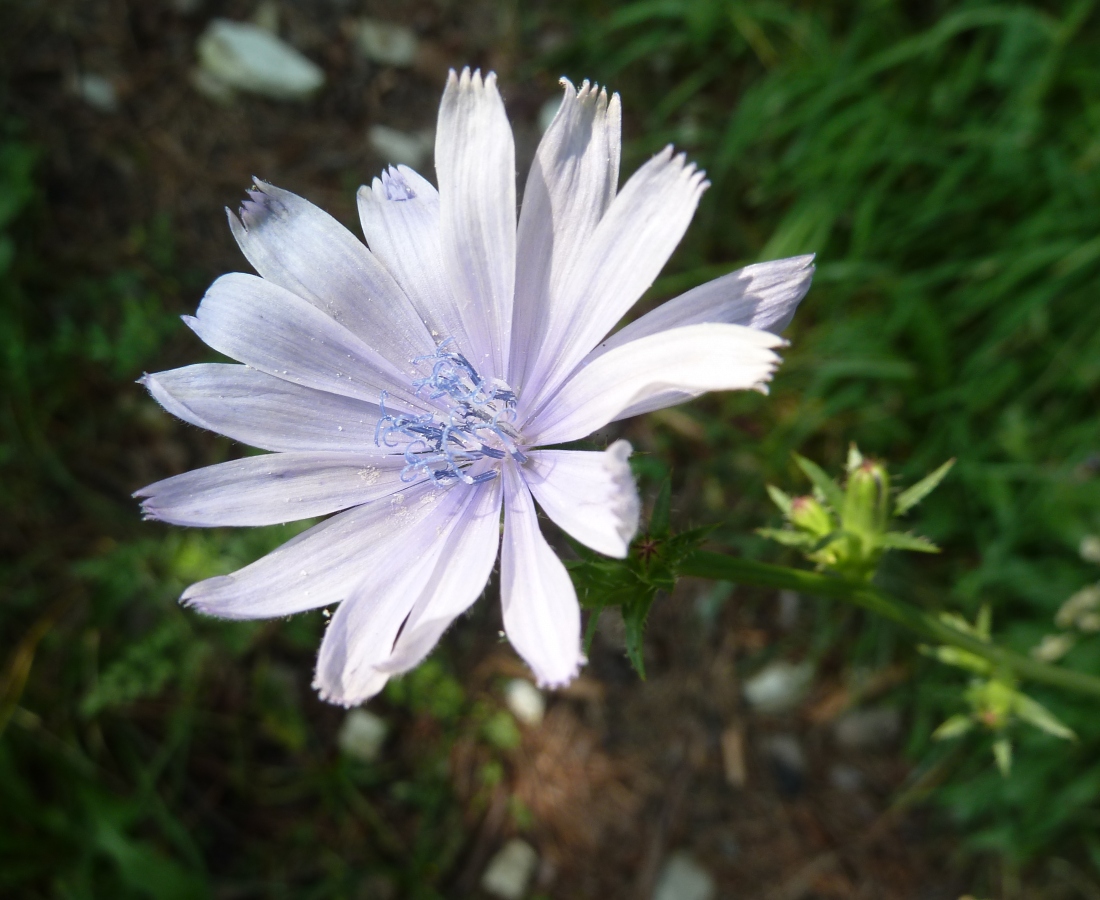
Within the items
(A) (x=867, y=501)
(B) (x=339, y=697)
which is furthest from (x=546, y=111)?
(B) (x=339, y=697)

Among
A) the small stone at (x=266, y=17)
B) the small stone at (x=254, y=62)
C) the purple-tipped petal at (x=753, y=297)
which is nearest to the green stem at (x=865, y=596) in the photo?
the purple-tipped petal at (x=753, y=297)

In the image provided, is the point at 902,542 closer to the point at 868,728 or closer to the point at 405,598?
the point at 405,598

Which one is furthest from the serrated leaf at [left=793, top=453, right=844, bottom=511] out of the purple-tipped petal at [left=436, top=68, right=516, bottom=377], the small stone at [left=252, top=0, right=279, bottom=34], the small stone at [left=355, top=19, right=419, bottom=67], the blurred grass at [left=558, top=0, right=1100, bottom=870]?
the small stone at [left=252, top=0, right=279, bottom=34]

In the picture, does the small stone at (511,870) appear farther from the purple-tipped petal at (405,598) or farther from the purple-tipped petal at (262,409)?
the purple-tipped petal at (262,409)

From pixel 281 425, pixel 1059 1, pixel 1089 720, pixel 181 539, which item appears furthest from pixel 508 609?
pixel 1059 1

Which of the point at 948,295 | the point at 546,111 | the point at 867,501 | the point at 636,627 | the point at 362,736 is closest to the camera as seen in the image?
the point at 636,627

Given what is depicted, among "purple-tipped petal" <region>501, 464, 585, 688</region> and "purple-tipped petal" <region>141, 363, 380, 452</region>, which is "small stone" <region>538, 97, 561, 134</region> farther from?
"purple-tipped petal" <region>501, 464, 585, 688</region>

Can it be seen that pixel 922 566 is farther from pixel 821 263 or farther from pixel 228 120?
pixel 228 120
